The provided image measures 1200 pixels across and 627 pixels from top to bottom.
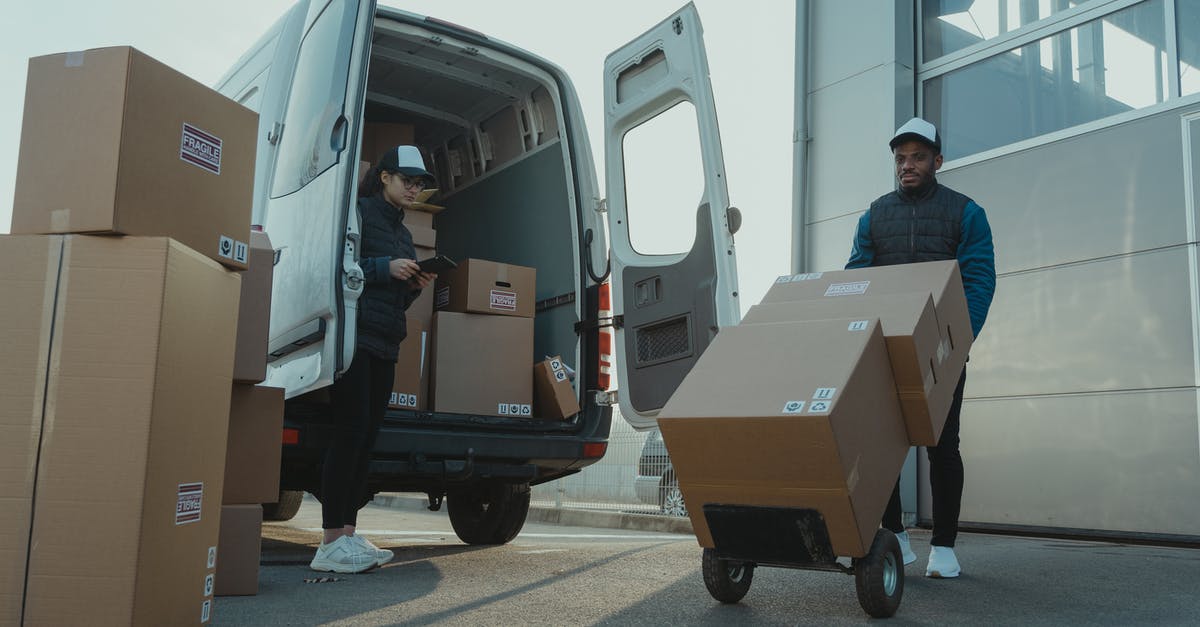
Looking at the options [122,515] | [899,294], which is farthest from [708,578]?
[122,515]

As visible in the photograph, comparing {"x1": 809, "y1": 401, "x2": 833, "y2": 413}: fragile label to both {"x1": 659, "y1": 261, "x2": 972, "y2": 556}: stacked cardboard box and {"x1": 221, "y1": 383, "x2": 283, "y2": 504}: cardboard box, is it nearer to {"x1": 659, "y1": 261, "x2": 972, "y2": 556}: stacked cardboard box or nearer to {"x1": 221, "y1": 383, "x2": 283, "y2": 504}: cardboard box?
{"x1": 659, "y1": 261, "x2": 972, "y2": 556}: stacked cardboard box

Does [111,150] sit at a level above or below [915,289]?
above

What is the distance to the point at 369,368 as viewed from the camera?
359 cm

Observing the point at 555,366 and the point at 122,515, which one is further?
the point at 555,366

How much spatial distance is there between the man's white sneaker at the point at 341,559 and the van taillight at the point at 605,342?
146 centimetres

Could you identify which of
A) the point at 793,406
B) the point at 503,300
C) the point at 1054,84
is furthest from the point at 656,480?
the point at 793,406

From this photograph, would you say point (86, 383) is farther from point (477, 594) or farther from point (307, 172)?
point (307, 172)

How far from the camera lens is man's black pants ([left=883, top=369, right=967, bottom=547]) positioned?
3.36m

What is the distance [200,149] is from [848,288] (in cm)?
183

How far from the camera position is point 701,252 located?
3994 millimetres

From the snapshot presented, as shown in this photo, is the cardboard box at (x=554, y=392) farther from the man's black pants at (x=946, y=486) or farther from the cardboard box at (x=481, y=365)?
the man's black pants at (x=946, y=486)

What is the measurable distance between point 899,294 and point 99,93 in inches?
82.8

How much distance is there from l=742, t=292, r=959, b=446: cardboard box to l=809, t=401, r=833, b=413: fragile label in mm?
356

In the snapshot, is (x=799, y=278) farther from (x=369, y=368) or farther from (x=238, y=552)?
(x=238, y=552)
